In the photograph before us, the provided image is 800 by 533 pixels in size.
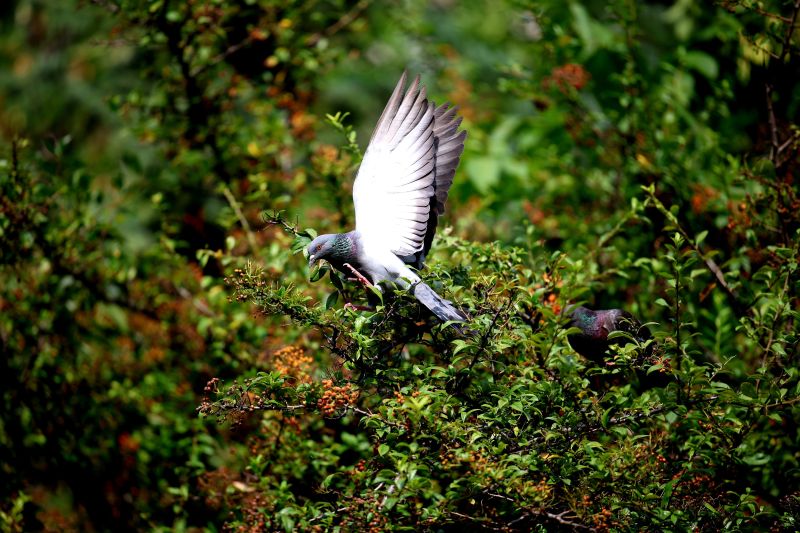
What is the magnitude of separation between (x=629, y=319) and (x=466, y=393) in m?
0.66

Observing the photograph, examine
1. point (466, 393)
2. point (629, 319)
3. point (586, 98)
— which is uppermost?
point (629, 319)

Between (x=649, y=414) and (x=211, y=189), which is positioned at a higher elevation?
(x=649, y=414)

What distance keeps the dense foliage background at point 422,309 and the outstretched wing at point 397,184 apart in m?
0.21

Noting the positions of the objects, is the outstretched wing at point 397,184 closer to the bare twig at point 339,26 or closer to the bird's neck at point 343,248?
the bird's neck at point 343,248

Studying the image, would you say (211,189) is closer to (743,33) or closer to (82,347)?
(82,347)

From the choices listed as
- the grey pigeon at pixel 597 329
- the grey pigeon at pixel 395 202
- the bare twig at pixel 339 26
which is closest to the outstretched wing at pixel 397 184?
the grey pigeon at pixel 395 202

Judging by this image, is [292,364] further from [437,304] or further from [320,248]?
[437,304]

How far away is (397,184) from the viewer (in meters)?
2.91

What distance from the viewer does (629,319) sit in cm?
295

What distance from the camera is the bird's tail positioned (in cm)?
270

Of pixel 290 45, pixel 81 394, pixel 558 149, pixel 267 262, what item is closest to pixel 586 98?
pixel 558 149

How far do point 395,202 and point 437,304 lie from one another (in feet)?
1.40

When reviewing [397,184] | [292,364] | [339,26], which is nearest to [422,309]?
[397,184]

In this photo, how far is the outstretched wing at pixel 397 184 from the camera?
2887 mm
